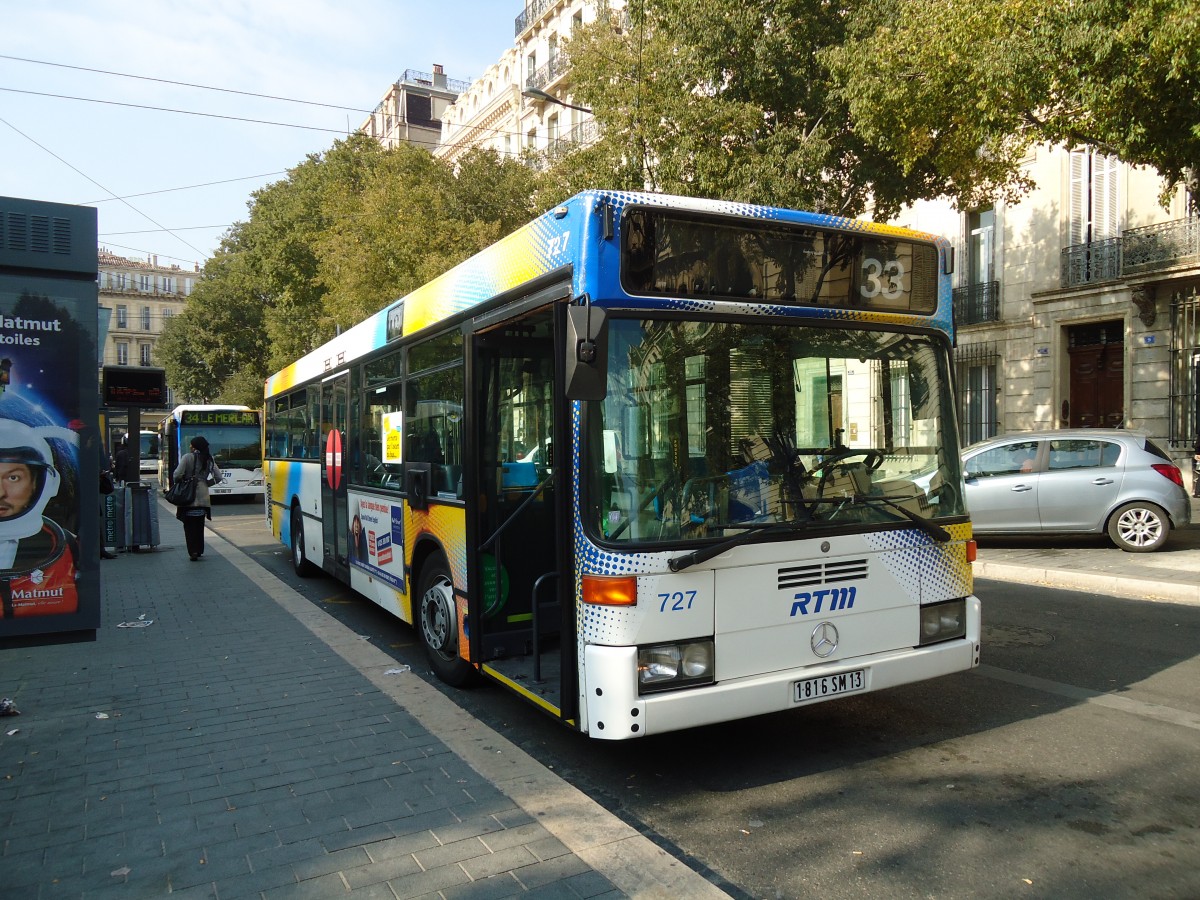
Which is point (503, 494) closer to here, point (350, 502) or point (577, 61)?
point (350, 502)

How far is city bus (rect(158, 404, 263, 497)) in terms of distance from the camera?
2617 centimetres

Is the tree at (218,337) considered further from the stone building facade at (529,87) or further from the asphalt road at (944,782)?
the asphalt road at (944,782)

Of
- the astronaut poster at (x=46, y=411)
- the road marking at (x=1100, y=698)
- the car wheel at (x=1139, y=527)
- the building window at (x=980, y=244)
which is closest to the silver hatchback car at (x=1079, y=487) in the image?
the car wheel at (x=1139, y=527)

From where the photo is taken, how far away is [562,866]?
342cm

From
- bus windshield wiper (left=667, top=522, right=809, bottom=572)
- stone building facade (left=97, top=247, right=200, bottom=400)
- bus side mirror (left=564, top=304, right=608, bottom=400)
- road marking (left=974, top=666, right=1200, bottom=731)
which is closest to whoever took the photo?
bus side mirror (left=564, top=304, right=608, bottom=400)

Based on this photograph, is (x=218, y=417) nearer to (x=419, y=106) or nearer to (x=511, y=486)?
(x=511, y=486)

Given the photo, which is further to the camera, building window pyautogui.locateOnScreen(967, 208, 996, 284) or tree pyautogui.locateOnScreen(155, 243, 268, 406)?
tree pyautogui.locateOnScreen(155, 243, 268, 406)

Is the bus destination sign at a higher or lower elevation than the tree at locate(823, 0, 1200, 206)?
lower

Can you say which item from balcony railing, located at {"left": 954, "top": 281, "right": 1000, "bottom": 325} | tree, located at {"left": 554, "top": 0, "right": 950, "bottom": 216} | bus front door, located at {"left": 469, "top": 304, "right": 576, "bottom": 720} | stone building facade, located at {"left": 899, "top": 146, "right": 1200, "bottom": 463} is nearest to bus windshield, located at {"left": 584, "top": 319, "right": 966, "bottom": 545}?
bus front door, located at {"left": 469, "top": 304, "right": 576, "bottom": 720}

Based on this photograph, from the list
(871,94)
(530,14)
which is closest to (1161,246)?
(871,94)

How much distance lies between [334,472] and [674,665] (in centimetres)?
592

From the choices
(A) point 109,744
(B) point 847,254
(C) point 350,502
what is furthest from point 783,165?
(A) point 109,744

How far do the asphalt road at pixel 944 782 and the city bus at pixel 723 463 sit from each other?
1.39 feet

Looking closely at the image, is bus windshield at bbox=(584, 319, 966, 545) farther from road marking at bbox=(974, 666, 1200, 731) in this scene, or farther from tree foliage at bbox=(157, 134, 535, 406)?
tree foliage at bbox=(157, 134, 535, 406)
